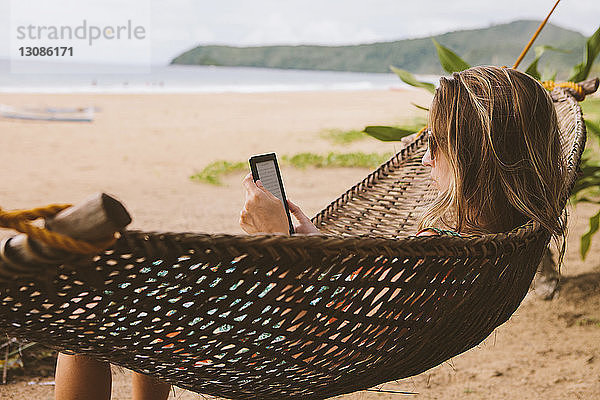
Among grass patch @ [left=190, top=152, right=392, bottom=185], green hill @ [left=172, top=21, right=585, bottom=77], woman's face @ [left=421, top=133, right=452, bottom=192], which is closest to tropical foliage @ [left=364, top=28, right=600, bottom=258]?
woman's face @ [left=421, top=133, right=452, bottom=192]

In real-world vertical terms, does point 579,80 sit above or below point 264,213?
above

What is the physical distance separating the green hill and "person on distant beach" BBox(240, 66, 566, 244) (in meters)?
24.0

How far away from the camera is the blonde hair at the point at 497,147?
987mm

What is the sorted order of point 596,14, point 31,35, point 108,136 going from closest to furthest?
point 108,136
point 31,35
point 596,14

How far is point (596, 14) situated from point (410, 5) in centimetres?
968

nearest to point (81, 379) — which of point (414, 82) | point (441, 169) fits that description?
point (441, 169)

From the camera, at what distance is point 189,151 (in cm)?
630

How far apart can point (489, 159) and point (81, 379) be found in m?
0.71

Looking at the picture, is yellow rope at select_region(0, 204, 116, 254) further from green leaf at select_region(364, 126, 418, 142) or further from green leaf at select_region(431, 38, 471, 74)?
green leaf at select_region(431, 38, 471, 74)

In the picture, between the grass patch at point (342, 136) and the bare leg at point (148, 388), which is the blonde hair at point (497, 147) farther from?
the grass patch at point (342, 136)

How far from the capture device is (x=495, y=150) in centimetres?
99

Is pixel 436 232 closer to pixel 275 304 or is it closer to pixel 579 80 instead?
pixel 275 304

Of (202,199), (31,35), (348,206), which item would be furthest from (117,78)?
(348,206)

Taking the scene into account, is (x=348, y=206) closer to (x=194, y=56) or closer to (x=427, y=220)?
(x=427, y=220)
